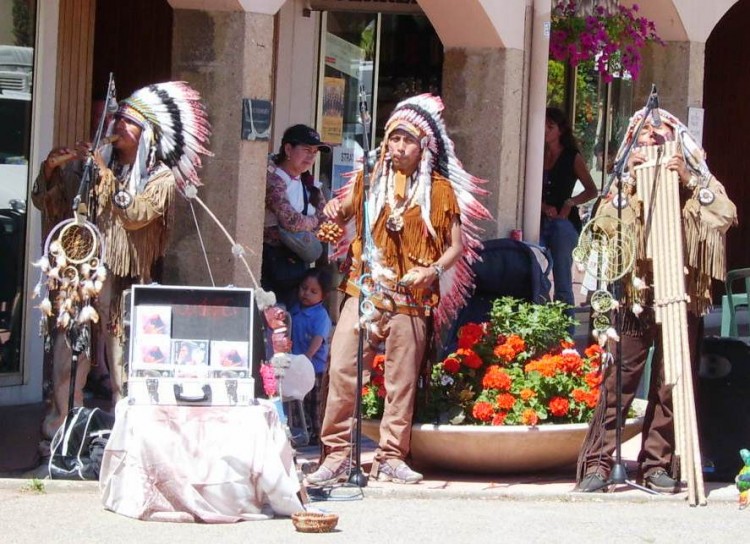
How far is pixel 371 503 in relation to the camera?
24.2ft

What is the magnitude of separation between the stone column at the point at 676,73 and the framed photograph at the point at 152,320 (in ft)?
19.2

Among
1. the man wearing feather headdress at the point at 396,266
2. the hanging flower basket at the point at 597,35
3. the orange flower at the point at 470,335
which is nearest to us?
the man wearing feather headdress at the point at 396,266

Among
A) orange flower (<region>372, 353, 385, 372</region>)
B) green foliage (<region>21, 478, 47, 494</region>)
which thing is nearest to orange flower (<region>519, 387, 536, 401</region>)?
orange flower (<region>372, 353, 385, 372</region>)

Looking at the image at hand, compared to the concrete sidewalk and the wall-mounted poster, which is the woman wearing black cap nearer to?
the wall-mounted poster

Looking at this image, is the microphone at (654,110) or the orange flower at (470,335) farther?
the orange flower at (470,335)

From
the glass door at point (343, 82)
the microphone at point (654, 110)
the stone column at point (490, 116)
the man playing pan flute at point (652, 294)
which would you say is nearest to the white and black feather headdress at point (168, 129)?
the man playing pan flute at point (652, 294)

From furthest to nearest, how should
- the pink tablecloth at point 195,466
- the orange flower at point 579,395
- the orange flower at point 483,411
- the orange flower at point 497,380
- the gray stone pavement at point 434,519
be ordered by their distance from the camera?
1. the orange flower at point 579,395
2. the orange flower at point 497,380
3. the orange flower at point 483,411
4. the pink tablecloth at point 195,466
5. the gray stone pavement at point 434,519

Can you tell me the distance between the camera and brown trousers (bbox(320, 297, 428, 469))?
7.73 m

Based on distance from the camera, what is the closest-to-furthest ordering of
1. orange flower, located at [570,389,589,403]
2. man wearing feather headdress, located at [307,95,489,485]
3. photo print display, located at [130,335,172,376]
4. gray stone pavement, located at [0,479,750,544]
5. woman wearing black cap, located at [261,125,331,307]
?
gray stone pavement, located at [0,479,750,544], photo print display, located at [130,335,172,376], man wearing feather headdress, located at [307,95,489,485], orange flower, located at [570,389,589,403], woman wearing black cap, located at [261,125,331,307]

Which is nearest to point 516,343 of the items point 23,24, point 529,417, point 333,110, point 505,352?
point 505,352

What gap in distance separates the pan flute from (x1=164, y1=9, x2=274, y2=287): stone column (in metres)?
2.06

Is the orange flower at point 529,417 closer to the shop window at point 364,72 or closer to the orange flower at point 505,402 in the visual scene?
the orange flower at point 505,402

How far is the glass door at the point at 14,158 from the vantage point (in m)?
9.44

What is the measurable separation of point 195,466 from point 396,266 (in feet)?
5.19
